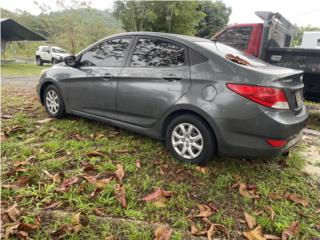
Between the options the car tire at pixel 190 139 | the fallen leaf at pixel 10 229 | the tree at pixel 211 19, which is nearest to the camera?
the fallen leaf at pixel 10 229

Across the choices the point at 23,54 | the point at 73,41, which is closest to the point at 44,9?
the point at 73,41

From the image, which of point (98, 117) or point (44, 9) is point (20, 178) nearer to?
point (98, 117)

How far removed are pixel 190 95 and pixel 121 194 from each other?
1.35m

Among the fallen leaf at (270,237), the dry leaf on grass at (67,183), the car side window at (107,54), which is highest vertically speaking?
the car side window at (107,54)

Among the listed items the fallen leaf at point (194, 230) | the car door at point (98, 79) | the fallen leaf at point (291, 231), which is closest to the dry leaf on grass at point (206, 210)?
the fallen leaf at point (194, 230)

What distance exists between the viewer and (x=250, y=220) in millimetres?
2668

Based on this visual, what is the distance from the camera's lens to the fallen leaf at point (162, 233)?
2367mm

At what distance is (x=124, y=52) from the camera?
4160 millimetres

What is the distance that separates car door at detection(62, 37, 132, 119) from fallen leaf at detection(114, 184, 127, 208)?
144 centimetres

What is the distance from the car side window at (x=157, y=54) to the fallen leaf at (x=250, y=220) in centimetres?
185

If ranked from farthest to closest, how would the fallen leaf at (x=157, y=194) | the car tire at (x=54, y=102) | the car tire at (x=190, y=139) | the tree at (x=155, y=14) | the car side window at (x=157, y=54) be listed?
the tree at (x=155, y=14) < the car tire at (x=54, y=102) < the car side window at (x=157, y=54) < the car tire at (x=190, y=139) < the fallen leaf at (x=157, y=194)

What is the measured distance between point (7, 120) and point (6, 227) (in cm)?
302

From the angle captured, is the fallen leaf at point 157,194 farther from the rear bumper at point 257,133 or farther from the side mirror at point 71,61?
the side mirror at point 71,61

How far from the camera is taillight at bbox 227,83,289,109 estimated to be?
3025 millimetres
